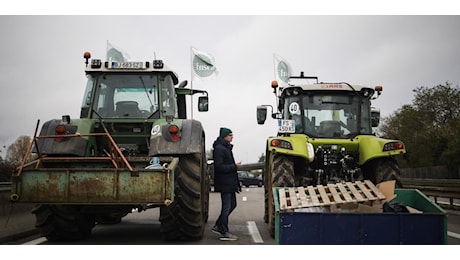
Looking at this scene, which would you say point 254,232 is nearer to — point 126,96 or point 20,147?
point 126,96

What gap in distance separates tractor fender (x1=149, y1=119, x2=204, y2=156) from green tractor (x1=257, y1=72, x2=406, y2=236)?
66.8 inches

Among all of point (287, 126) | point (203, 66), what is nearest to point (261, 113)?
point (287, 126)

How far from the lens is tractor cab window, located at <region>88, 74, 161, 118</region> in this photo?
922cm

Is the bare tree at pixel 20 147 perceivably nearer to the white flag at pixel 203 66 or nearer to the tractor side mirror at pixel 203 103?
the tractor side mirror at pixel 203 103

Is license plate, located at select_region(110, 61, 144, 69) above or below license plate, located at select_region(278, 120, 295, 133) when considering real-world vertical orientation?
above

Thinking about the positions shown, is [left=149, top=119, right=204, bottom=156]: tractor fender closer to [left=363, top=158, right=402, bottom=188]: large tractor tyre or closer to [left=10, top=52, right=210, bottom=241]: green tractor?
[left=10, top=52, right=210, bottom=241]: green tractor

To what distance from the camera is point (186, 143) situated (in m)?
8.03

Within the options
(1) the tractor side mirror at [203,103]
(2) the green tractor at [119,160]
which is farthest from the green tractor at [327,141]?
(2) the green tractor at [119,160]

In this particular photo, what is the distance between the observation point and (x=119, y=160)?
7395mm

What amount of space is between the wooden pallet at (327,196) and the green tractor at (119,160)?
1515 mm

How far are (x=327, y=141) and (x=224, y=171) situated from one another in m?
2.05

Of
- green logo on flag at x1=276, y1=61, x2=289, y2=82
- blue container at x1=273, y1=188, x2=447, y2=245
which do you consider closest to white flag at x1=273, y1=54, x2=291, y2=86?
green logo on flag at x1=276, y1=61, x2=289, y2=82

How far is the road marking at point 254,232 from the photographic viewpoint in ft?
28.9

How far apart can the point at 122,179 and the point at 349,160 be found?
4632 millimetres
